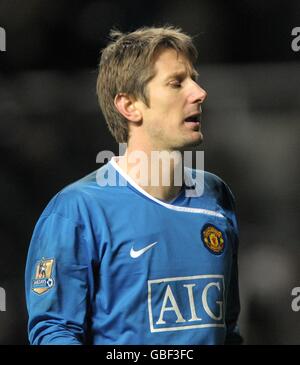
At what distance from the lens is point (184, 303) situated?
1.58 m

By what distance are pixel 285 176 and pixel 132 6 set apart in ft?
2.10

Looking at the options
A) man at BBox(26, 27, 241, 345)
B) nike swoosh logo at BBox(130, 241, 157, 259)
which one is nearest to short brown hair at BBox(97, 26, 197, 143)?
man at BBox(26, 27, 241, 345)

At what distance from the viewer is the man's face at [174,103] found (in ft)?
5.41

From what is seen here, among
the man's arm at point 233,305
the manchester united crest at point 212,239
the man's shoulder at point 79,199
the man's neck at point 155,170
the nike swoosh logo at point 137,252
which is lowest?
the man's arm at point 233,305

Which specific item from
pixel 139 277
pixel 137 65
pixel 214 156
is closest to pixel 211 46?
pixel 214 156

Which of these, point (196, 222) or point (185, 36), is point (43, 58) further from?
point (196, 222)

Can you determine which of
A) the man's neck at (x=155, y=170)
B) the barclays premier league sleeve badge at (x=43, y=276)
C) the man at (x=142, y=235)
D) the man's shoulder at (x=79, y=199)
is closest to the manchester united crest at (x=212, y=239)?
the man at (x=142, y=235)

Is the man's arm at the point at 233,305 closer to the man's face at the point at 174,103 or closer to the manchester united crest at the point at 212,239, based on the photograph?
the manchester united crest at the point at 212,239

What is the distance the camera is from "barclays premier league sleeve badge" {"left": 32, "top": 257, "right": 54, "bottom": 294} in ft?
5.05

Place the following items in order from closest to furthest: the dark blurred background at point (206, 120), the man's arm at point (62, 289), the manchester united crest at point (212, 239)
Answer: the man's arm at point (62, 289) → the manchester united crest at point (212, 239) → the dark blurred background at point (206, 120)

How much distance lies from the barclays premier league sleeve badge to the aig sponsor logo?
8.5 inches

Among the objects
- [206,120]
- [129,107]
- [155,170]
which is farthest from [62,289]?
[206,120]

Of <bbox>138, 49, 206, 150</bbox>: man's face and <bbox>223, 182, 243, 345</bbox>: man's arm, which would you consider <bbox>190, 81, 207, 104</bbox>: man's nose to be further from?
<bbox>223, 182, 243, 345</bbox>: man's arm

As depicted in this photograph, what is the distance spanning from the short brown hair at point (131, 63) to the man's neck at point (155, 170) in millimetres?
68
